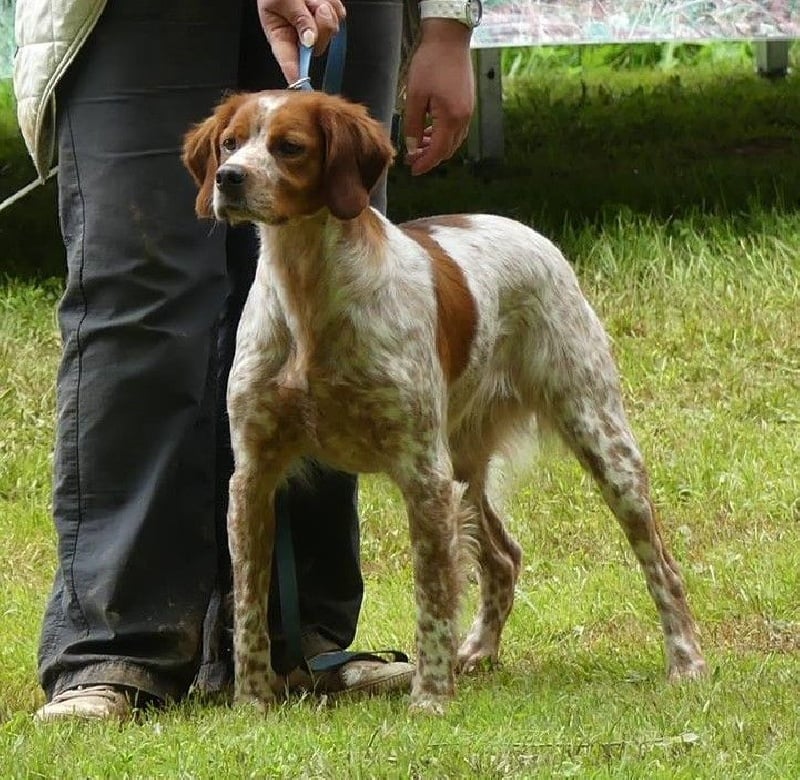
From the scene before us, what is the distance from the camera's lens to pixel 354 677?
404 centimetres

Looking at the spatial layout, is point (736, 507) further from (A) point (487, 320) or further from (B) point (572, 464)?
(A) point (487, 320)

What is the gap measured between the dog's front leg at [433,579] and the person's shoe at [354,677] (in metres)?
0.22

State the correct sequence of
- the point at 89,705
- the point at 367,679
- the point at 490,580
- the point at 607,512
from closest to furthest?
the point at 89,705 < the point at 367,679 < the point at 490,580 < the point at 607,512

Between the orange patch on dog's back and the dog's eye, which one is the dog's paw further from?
the dog's eye

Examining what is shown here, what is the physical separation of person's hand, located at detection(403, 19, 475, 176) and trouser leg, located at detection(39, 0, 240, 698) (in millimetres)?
419

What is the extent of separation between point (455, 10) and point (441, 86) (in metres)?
0.16

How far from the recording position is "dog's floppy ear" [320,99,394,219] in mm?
3518

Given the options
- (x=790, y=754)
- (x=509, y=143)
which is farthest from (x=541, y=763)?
(x=509, y=143)

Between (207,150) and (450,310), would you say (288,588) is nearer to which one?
(450,310)

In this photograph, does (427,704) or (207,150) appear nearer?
(207,150)

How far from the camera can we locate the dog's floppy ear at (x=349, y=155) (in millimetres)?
3518

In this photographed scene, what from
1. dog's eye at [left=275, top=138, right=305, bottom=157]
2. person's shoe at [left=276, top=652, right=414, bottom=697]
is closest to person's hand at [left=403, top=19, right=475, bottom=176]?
dog's eye at [left=275, top=138, right=305, bottom=157]

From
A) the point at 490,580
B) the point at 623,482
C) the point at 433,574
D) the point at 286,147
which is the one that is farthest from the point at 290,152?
the point at 490,580

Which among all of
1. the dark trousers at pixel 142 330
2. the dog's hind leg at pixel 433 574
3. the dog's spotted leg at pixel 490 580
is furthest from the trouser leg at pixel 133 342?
the dog's spotted leg at pixel 490 580
